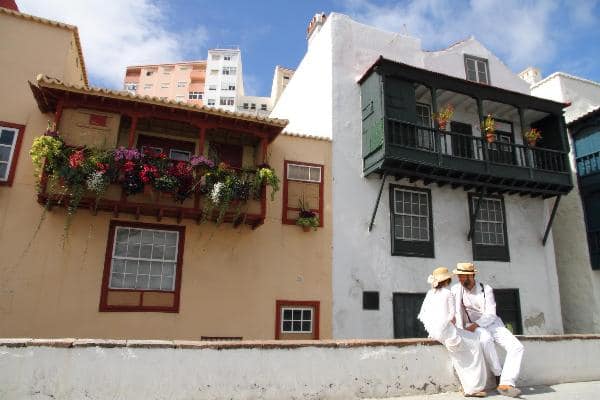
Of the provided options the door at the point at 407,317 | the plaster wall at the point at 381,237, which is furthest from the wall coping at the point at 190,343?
the door at the point at 407,317

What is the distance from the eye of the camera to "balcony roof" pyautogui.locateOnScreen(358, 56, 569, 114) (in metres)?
13.6

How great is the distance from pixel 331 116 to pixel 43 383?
35.6 feet

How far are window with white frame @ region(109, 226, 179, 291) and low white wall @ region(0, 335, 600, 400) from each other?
5.91 m

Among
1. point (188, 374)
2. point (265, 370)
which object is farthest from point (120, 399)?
point (265, 370)

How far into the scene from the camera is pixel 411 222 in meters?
14.0

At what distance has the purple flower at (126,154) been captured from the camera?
1016cm

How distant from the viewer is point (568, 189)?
49.9ft

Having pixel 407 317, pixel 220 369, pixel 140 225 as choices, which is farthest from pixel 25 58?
pixel 407 317

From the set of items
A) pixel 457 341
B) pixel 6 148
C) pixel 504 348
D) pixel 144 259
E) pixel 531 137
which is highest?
pixel 531 137

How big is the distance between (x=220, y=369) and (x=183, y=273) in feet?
20.2

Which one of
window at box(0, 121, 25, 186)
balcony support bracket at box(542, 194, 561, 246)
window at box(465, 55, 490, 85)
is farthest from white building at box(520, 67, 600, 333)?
window at box(0, 121, 25, 186)

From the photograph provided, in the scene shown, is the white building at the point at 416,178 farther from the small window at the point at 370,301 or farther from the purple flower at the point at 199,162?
the purple flower at the point at 199,162

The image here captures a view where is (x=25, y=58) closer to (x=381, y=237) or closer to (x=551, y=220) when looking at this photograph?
(x=381, y=237)

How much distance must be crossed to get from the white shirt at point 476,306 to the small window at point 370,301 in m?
5.85
